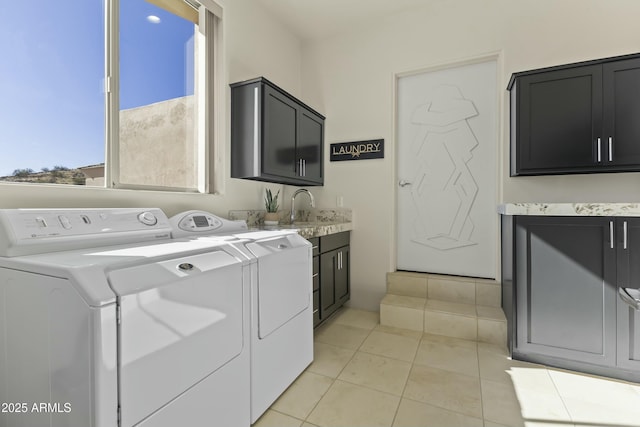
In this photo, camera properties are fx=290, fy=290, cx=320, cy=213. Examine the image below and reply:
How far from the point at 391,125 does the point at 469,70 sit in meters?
0.89

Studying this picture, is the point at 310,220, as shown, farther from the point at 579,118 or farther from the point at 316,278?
the point at 579,118

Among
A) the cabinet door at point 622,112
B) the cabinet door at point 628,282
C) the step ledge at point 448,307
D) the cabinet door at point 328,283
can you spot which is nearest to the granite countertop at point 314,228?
the cabinet door at point 328,283

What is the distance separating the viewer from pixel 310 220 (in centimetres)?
344

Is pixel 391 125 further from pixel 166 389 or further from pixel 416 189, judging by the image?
pixel 166 389

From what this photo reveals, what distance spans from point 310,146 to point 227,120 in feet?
3.05

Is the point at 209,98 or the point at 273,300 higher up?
the point at 209,98

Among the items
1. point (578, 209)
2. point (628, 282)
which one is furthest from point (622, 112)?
point (628, 282)

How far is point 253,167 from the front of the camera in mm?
2398

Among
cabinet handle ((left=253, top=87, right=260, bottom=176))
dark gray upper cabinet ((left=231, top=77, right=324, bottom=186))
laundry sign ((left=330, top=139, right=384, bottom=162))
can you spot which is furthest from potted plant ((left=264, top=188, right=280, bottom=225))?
laundry sign ((left=330, top=139, right=384, bottom=162))

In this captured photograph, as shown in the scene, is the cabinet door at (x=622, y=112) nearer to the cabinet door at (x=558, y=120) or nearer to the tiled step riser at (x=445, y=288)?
the cabinet door at (x=558, y=120)

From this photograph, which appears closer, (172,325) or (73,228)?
(172,325)

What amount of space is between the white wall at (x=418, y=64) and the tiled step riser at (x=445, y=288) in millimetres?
168

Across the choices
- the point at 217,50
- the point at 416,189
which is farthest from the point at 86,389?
the point at 416,189

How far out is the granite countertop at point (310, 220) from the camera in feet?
8.04
